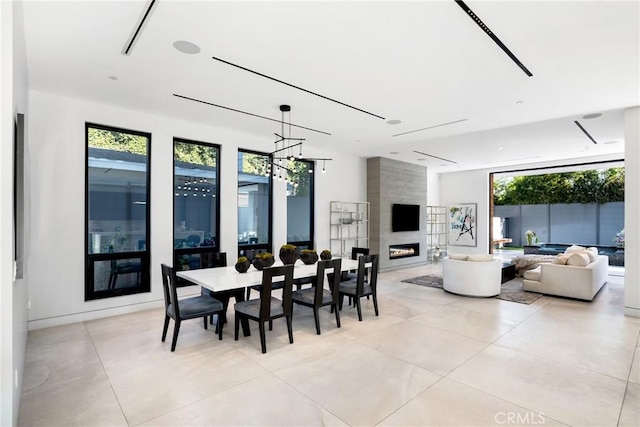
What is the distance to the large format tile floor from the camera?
2355mm

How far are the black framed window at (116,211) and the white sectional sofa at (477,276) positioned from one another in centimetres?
516

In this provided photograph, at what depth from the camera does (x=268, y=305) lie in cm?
349

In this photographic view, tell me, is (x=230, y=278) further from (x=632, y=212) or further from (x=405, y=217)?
(x=405, y=217)

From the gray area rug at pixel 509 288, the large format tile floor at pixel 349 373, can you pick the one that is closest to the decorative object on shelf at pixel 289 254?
the large format tile floor at pixel 349 373

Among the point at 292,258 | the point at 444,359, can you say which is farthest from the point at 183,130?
the point at 444,359

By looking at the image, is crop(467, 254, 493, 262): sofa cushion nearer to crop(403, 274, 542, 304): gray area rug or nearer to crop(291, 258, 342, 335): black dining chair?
crop(403, 274, 542, 304): gray area rug

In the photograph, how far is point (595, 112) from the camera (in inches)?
192

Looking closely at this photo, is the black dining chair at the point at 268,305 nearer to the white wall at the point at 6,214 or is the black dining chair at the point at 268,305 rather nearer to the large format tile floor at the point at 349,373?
the large format tile floor at the point at 349,373

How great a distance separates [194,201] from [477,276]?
5026 mm

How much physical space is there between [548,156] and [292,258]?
7.41 metres

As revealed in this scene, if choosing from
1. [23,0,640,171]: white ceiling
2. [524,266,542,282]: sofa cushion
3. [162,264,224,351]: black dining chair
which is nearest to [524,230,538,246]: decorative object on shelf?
[524,266,542,282]: sofa cushion

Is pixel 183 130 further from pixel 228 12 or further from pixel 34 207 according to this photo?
pixel 228 12

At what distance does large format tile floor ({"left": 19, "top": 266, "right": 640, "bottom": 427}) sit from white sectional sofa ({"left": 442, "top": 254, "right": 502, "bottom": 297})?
1.13 meters

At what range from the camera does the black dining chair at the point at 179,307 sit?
Answer: 340 centimetres
